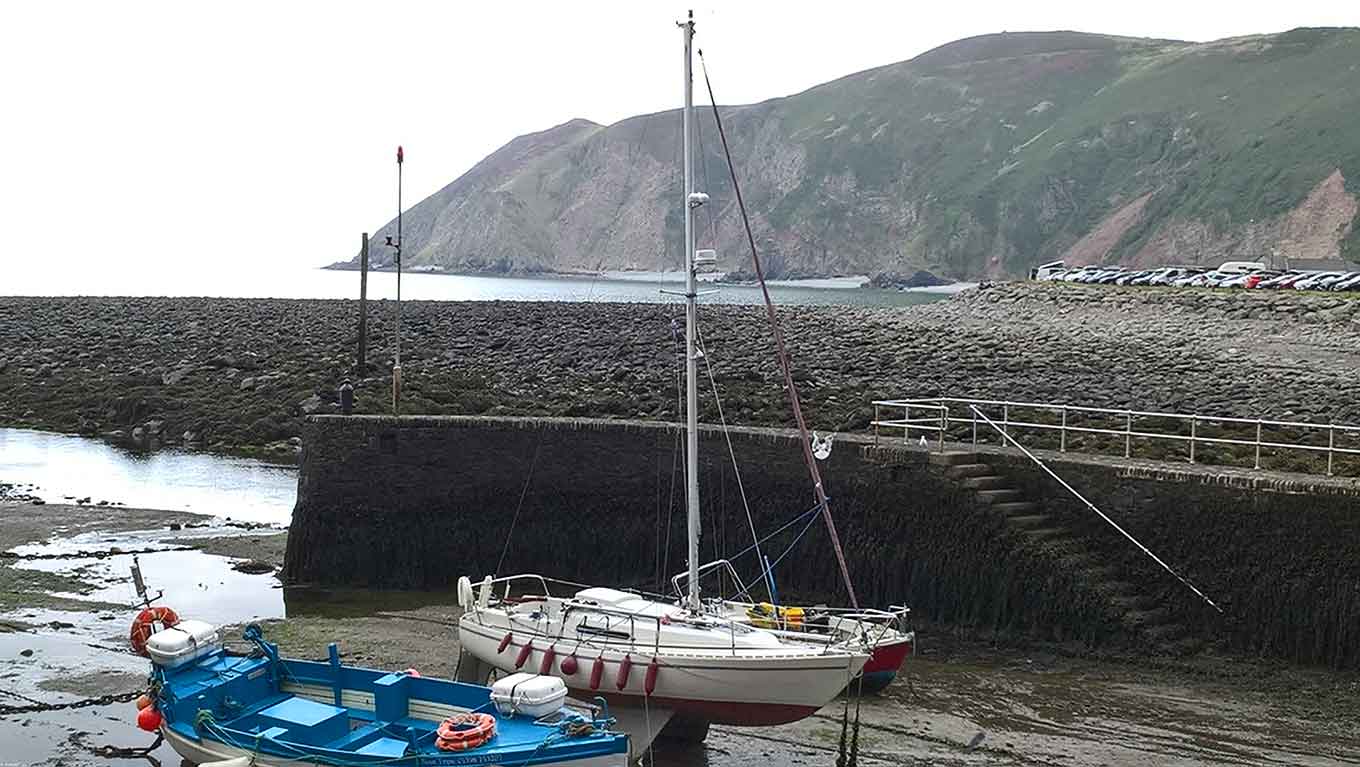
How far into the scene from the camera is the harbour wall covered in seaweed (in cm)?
1984

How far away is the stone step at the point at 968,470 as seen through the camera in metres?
22.5

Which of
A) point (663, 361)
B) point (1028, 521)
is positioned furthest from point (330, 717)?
point (663, 361)

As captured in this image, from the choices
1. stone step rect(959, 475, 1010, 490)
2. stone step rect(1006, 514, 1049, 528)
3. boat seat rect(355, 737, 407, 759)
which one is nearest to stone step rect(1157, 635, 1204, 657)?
stone step rect(1006, 514, 1049, 528)

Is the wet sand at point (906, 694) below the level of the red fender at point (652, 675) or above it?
below

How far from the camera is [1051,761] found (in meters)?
16.4

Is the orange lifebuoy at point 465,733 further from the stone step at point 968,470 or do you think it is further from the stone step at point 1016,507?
the stone step at point 968,470

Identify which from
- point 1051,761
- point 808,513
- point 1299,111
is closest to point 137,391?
point 808,513

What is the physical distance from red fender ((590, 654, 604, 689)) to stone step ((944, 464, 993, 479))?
812 centimetres

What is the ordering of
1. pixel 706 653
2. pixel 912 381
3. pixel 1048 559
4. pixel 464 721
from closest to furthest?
pixel 464 721 < pixel 706 653 < pixel 1048 559 < pixel 912 381

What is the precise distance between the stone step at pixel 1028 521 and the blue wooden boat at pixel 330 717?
9.00m

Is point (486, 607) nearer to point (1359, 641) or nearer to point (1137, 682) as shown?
point (1137, 682)

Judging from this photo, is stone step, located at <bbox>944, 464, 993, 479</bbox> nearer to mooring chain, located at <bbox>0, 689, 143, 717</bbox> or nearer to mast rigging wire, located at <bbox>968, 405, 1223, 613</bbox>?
mast rigging wire, located at <bbox>968, 405, 1223, 613</bbox>

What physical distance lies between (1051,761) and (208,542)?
732 inches

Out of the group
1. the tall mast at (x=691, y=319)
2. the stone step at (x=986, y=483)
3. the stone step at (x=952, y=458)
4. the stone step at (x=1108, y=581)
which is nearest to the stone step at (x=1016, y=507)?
the stone step at (x=986, y=483)
